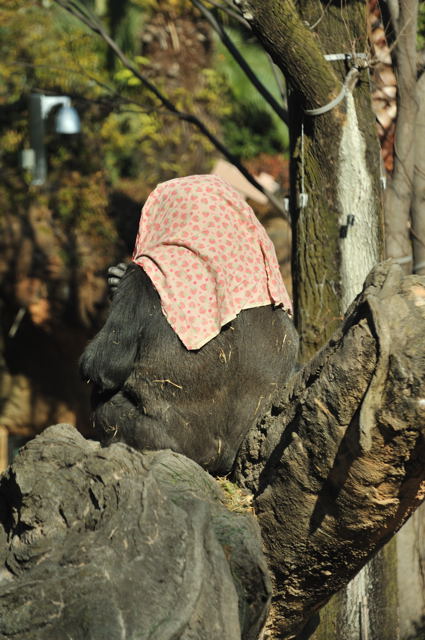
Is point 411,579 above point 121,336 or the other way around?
the other way around

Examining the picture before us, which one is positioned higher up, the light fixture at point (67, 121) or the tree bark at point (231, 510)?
the light fixture at point (67, 121)

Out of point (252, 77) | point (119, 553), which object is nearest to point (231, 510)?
point (119, 553)

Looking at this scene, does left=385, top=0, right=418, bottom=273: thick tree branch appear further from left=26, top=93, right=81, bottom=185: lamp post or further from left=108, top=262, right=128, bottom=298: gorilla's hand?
left=26, top=93, right=81, bottom=185: lamp post

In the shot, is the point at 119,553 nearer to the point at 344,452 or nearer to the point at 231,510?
the point at 231,510

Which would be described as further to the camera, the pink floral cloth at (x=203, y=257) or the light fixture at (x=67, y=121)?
the light fixture at (x=67, y=121)

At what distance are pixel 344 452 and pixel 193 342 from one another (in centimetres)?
110

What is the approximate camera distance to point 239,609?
3090 mm

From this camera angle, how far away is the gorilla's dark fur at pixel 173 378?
13.5 ft

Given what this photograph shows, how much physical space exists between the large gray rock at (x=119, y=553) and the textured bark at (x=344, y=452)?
220 millimetres

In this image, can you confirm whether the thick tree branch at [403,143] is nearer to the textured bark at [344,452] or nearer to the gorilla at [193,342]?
the gorilla at [193,342]

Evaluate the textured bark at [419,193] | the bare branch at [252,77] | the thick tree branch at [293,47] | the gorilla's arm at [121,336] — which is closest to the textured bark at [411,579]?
the textured bark at [419,193]

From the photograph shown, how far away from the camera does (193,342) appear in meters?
4.04

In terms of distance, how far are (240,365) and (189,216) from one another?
0.73 m

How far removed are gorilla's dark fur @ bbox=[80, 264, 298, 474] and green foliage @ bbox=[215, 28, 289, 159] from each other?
11.0 m
